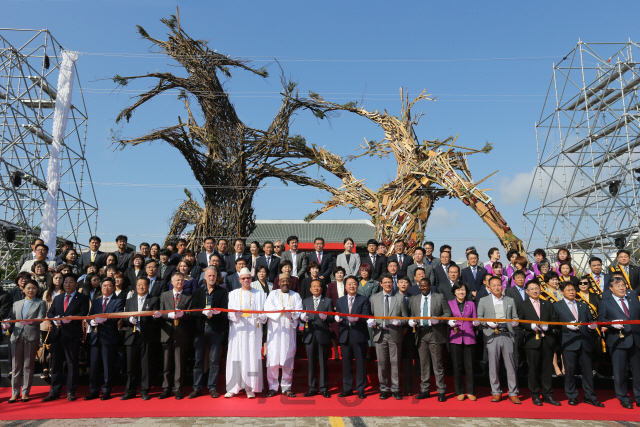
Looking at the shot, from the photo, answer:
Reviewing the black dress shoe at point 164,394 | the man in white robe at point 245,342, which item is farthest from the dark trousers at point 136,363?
the man in white robe at point 245,342

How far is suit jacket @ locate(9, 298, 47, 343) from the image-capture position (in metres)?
6.10

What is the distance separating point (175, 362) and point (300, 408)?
180cm

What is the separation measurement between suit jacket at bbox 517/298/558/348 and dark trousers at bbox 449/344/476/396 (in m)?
0.74

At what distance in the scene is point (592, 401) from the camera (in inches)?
228

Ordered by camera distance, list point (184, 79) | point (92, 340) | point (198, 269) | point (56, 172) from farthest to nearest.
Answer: point (56, 172) → point (184, 79) → point (198, 269) → point (92, 340)

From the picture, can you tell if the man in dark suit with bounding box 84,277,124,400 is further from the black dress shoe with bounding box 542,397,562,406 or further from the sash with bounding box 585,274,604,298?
the sash with bounding box 585,274,604,298

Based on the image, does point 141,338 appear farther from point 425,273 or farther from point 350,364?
point 425,273

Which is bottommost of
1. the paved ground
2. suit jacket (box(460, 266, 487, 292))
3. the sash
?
the paved ground

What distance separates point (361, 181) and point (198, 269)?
5010 millimetres

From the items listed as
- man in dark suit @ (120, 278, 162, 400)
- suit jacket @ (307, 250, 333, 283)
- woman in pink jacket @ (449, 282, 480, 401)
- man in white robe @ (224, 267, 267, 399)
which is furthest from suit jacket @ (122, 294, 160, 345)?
woman in pink jacket @ (449, 282, 480, 401)

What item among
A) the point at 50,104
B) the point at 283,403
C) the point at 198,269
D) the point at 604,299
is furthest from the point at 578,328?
the point at 50,104

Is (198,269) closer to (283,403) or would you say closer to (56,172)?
(283,403)

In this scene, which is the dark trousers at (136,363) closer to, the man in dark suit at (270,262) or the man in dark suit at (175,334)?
the man in dark suit at (175,334)

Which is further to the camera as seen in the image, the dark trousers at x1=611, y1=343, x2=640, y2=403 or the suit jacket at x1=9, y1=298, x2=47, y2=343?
the suit jacket at x1=9, y1=298, x2=47, y2=343
